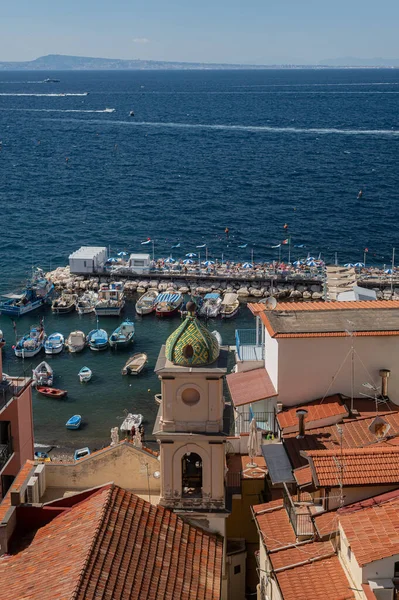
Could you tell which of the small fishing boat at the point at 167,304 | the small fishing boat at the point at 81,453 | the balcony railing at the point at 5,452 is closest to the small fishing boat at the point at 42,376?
the small fishing boat at the point at 81,453

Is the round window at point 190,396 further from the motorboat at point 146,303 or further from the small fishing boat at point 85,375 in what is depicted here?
the motorboat at point 146,303

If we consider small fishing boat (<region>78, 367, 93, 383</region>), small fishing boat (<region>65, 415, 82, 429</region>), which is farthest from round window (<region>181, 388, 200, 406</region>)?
small fishing boat (<region>78, 367, 93, 383</region>)

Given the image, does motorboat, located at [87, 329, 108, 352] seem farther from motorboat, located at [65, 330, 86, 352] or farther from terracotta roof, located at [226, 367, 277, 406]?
terracotta roof, located at [226, 367, 277, 406]

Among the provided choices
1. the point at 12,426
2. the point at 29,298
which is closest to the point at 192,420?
the point at 12,426

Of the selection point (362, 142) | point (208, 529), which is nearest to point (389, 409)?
point (208, 529)

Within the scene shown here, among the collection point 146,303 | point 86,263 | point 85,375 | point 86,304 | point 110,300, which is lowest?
point 85,375

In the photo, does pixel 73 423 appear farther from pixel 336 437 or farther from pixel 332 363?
pixel 336 437

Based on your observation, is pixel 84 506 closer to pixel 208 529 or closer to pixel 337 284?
pixel 208 529
